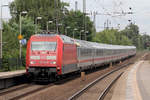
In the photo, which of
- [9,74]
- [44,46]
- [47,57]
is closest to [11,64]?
[9,74]

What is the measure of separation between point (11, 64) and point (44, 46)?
15.0 m

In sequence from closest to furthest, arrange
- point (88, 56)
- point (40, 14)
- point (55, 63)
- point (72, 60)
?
point (55, 63) < point (72, 60) < point (88, 56) < point (40, 14)

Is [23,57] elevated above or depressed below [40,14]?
below

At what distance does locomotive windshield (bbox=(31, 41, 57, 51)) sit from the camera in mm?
19719

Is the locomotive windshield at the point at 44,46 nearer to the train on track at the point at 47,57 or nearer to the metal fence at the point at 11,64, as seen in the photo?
the train on track at the point at 47,57

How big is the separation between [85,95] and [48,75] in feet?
14.3

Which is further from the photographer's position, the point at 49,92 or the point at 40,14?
the point at 40,14

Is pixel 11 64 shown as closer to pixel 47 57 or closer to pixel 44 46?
pixel 44 46

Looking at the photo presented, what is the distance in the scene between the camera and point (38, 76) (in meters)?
19.5

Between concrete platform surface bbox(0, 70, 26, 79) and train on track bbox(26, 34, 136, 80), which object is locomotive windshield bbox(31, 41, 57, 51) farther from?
concrete platform surface bbox(0, 70, 26, 79)

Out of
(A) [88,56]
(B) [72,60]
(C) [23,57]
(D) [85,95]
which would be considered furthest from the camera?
(C) [23,57]

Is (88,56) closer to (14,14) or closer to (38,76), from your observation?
(38,76)

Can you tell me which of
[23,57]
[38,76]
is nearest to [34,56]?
[38,76]

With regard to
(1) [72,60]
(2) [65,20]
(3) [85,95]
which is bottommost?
(3) [85,95]
